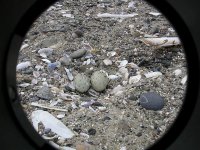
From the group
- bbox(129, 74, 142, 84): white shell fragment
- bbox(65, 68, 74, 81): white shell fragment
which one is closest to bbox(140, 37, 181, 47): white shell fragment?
bbox(129, 74, 142, 84): white shell fragment

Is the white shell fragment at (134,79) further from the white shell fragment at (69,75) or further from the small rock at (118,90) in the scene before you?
the white shell fragment at (69,75)

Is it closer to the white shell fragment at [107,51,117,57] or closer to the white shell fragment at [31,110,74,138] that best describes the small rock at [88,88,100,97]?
the white shell fragment at [31,110,74,138]

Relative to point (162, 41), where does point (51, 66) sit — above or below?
below

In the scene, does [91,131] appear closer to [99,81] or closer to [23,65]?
[99,81]

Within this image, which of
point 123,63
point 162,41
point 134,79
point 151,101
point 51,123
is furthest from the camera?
point 162,41

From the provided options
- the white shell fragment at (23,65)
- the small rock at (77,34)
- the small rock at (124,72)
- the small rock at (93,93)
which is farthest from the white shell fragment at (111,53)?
the white shell fragment at (23,65)

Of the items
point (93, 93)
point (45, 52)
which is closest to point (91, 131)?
point (93, 93)
